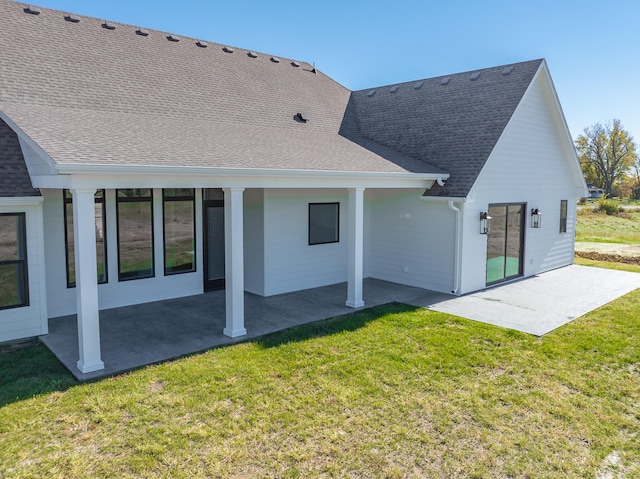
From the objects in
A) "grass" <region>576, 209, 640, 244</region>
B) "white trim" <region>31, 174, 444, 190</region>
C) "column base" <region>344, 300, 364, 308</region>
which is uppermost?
"white trim" <region>31, 174, 444, 190</region>

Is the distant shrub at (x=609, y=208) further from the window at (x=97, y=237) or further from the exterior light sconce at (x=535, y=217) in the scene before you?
the window at (x=97, y=237)

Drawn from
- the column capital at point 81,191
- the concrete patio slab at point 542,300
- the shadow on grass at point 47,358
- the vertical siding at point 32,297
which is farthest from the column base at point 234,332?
the concrete patio slab at point 542,300

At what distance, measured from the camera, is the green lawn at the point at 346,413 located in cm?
456

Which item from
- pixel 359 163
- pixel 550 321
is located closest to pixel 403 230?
pixel 359 163

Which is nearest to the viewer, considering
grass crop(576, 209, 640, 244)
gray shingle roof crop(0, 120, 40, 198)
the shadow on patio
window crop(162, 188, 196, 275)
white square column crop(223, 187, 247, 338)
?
the shadow on patio

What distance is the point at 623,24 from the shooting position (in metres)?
14.9

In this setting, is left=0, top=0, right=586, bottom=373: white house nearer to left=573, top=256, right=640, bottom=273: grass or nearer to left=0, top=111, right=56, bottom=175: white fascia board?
left=0, top=111, right=56, bottom=175: white fascia board

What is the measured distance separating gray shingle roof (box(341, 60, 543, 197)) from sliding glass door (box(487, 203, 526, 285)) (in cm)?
148

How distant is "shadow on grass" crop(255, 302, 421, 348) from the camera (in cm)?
795

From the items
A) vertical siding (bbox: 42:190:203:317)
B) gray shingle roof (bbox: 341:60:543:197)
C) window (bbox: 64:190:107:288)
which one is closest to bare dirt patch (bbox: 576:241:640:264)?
gray shingle roof (bbox: 341:60:543:197)

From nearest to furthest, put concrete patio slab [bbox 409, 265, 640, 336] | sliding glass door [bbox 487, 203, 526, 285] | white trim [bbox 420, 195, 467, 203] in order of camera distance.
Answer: concrete patio slab [bbox 409, 265, 640, 336] → white trim [bbox 420, 195, 467, 203] → sliding glass door [bbox 487, 203, 526, 285]

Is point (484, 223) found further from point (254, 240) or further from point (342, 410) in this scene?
point (342, 410)

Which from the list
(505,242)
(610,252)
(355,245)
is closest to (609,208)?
(610,252)

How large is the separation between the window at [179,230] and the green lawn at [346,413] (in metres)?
3.67
